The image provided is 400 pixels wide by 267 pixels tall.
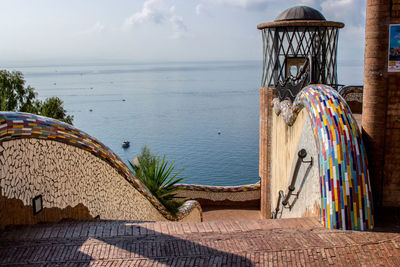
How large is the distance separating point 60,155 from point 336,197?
3626 mm

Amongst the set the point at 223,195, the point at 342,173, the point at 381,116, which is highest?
the point at 381,116

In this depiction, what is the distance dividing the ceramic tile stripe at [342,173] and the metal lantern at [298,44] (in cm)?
651

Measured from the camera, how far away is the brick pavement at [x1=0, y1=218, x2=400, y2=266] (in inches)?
164

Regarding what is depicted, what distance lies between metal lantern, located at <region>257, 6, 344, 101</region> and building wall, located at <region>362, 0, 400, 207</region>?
6484mm

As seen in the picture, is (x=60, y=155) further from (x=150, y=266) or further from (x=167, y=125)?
(x=167, y=125)

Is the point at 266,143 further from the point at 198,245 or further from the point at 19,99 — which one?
the point at 198,245

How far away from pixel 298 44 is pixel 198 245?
9.66 meters

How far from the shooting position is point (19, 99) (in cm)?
1562

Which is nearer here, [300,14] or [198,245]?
[198,245]

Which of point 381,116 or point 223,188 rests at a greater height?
point 381,116

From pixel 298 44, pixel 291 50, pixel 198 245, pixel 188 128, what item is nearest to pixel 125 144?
pixel 188 128

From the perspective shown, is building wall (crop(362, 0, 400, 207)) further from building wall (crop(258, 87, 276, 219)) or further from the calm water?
the calm water

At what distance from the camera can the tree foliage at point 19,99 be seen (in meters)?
15.1

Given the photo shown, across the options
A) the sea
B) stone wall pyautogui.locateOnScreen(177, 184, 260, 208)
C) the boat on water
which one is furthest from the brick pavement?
the boat on water
